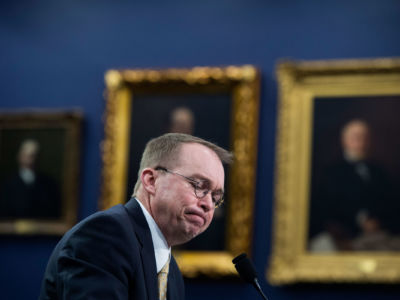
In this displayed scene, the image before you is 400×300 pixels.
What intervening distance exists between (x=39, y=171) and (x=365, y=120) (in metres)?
3.44

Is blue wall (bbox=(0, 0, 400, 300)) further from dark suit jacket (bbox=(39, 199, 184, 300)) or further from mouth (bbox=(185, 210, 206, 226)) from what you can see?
dark suit jacket (bbox=(39, 199, 184, 300))

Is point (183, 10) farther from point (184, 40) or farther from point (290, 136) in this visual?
point (290, 136)

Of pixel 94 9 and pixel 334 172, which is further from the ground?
pixel 94 9

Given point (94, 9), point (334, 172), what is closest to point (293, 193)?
point (334, 172)

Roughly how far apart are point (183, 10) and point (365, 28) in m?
1.91

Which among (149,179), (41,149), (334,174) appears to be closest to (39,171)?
(41,149)

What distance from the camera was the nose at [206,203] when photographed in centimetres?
350

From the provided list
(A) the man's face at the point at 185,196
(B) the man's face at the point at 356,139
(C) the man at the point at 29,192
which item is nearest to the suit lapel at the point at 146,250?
(A) the man's face at the point at 185,196

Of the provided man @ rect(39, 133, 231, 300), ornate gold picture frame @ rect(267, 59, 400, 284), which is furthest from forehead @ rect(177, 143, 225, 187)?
ornate gold picture frame @ rect(267, 59, 400, 284)

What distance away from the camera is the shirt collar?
3.50m

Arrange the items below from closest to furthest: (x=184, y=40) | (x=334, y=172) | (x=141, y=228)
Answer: (x=141, y=228)
(x=334, y=172)
(x=184, y=40)

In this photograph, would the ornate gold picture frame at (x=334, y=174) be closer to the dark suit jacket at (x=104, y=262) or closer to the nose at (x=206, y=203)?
the nose at (x=206, y=203)

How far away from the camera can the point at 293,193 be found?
21.6 ft

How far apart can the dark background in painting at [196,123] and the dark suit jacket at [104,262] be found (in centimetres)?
338
